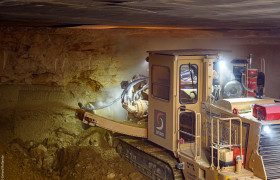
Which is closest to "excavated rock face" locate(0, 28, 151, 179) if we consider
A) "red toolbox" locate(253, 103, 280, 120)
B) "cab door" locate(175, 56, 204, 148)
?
"cab door" locate(175, 56, 204, 148)

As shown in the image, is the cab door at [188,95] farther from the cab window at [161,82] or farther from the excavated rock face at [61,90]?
the excavated rock face at [61,90]

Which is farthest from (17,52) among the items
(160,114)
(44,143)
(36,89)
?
(160,114)

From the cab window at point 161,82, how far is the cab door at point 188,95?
0.35 meters

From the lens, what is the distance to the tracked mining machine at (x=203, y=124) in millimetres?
7172

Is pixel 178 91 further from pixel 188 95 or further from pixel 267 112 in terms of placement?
pixel 267 112

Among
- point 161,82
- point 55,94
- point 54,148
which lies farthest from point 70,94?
point 161,82

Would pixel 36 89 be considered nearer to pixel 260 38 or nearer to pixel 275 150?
pixel 275 150

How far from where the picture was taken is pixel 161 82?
29.8ft

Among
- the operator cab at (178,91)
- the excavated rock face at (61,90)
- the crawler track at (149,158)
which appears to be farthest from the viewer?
the excavated rock face at (61,90)

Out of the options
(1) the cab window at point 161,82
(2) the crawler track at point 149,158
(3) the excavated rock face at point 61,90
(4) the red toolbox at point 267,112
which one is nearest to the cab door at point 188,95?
(1) the cab window at point 161,82

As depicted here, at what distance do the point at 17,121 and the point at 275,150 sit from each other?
750 cm

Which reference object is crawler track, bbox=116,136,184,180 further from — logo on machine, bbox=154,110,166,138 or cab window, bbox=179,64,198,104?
cab window, bbox=179,64,198,104

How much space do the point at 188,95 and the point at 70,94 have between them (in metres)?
4.50

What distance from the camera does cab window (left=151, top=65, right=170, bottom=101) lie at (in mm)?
8828
